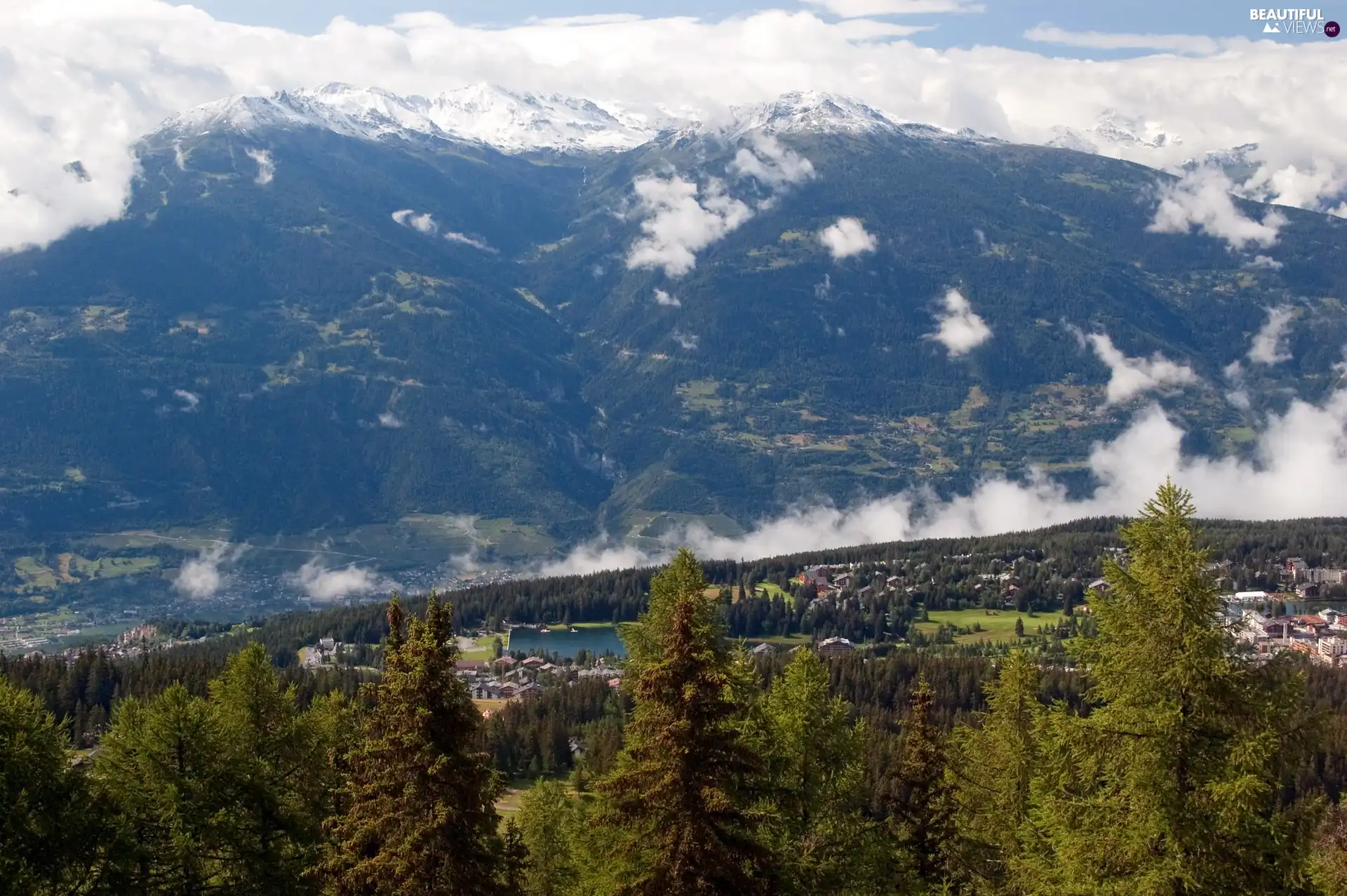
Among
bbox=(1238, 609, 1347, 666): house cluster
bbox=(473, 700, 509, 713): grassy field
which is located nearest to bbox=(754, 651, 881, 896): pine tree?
bbox=(473, 700, 509, 713): grassy field

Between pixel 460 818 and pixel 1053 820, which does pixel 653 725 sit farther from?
pixel 1053 820

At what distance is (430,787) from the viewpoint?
28.8 m

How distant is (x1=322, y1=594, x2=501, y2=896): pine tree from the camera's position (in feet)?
93.6

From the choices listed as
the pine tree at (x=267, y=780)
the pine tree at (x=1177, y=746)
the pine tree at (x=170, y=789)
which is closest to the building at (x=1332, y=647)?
the pine tree at (x=267, y=780)

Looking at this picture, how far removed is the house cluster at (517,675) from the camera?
6097 inches

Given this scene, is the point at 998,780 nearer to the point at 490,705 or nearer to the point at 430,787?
the point at 430,787

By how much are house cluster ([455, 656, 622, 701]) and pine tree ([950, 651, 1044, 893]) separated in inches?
3657

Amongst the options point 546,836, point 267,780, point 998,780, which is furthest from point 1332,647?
point 267,780

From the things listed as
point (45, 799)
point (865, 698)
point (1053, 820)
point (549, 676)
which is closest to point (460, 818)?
point (45, 799)

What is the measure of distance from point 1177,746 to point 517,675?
150m

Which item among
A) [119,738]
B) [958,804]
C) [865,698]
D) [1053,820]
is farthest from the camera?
[865,698]

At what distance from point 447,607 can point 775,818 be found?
31.6 feet

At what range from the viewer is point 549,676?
165 metres

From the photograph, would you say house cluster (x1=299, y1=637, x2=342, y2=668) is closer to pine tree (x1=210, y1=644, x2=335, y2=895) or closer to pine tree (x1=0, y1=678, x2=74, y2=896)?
pine tree (x1=210, y1=644, x2=335, y2=895)
